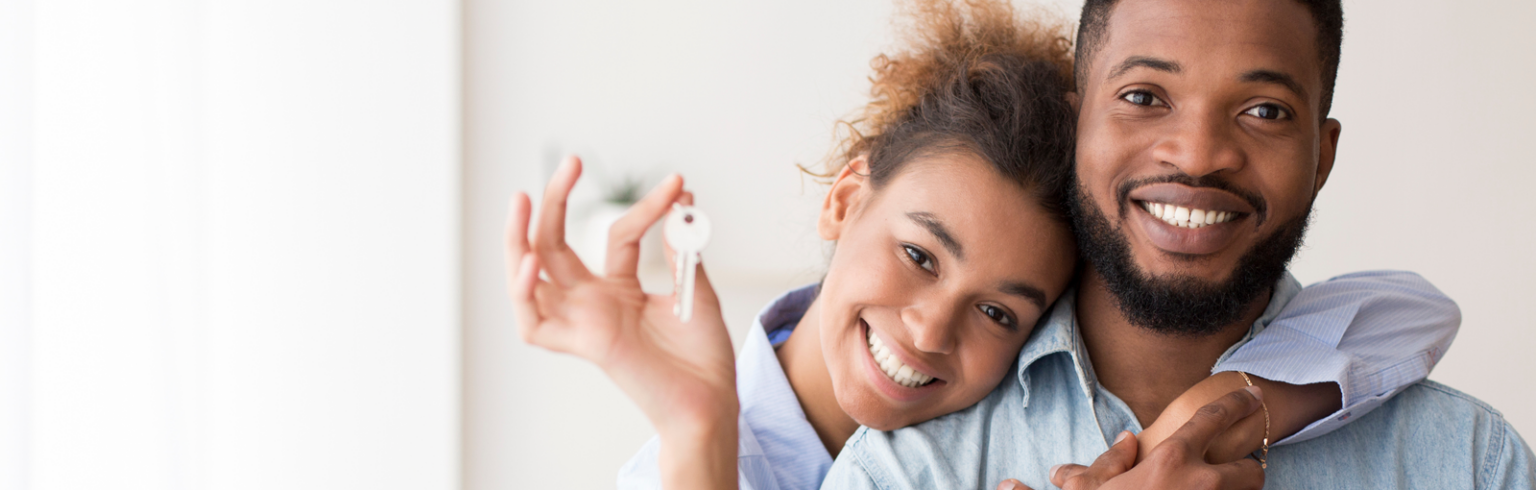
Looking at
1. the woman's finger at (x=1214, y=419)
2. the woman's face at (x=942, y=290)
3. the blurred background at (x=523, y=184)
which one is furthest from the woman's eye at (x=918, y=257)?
the blurred background at (x=523, y=184)

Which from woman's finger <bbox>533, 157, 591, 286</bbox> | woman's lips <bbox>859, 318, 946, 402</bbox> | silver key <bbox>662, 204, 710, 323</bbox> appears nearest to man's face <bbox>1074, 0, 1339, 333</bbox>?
woman's lips <bbox>859, 318, 946, 402</bbox>

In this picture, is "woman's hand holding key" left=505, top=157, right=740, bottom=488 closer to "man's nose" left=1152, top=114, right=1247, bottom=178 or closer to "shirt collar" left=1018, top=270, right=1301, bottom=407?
"shirt collar" left=1018, top=270, right=1301, bottom=407

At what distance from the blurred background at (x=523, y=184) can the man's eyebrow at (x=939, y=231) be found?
4.72ft

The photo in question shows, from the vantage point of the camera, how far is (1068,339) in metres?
1.19

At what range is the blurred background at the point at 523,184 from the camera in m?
2.26

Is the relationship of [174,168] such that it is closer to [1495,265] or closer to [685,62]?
[685,62]

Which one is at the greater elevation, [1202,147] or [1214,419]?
[1202,147]

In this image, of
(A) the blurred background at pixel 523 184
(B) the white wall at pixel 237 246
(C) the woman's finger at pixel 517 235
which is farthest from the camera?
(A) the blurred background at pixel 523 184

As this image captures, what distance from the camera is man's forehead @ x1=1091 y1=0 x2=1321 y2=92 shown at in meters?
1.10

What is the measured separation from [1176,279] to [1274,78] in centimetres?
25

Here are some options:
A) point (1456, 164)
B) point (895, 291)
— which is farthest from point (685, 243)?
point (1456, 164)

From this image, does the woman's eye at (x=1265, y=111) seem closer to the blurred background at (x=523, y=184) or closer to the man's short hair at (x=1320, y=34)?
the man's short hair at (x=1320, y=34)

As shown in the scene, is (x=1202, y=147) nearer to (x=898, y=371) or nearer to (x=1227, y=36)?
(x=1227, y=36)

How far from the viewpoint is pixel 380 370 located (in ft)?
9.02
